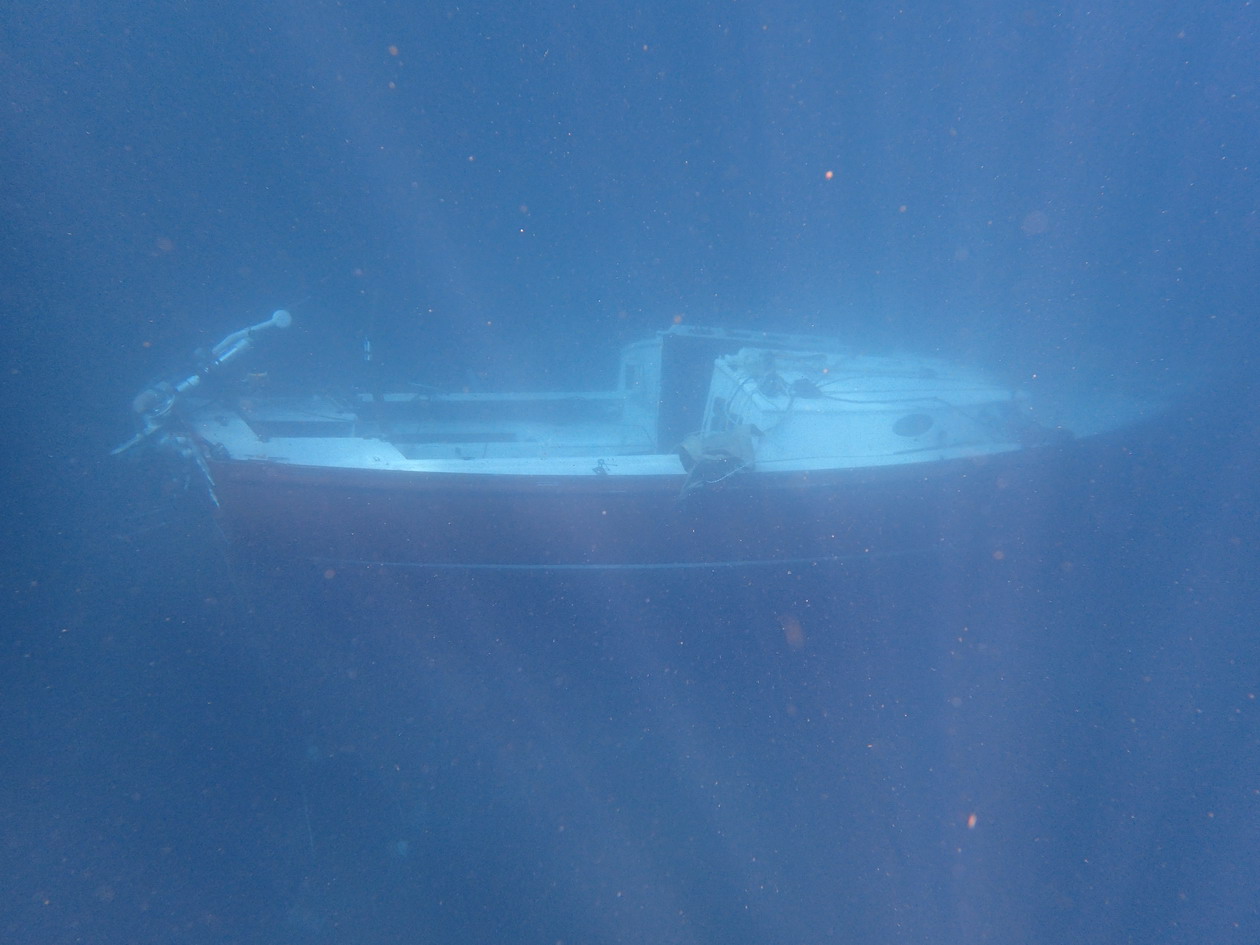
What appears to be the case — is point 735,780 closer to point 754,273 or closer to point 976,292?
point 976,292

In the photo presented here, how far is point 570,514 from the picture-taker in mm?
3469

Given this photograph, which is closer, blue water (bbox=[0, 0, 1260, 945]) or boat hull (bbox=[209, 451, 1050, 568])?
blue water (bbox=[0, 0, 1260, 945])

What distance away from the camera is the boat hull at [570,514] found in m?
3.40

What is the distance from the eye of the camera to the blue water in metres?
2.56

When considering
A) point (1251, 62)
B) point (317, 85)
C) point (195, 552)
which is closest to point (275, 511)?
point (195, 552)

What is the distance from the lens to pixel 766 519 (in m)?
3.66

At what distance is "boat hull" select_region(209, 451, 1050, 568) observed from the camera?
3.40m

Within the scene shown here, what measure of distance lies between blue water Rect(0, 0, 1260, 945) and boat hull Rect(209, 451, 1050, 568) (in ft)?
0.83

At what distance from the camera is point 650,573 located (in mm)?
3779

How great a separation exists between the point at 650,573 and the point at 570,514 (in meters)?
0.77

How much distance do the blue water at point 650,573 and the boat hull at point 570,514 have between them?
0.25 m

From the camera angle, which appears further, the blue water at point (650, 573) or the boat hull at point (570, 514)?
the boat hull at point (570, 514)

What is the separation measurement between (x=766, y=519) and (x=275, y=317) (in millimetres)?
4667

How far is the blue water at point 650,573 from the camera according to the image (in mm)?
2561
